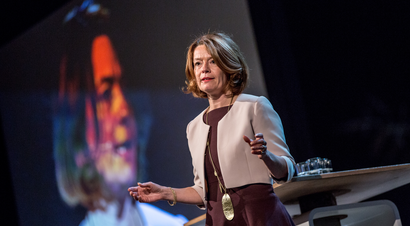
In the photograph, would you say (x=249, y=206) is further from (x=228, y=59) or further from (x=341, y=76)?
(x=341, y=76)

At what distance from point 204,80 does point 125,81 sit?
2522mm

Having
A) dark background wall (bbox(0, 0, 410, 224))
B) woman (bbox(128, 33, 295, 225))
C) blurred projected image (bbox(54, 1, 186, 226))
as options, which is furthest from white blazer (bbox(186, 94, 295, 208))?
blurred projected image (bbox(54, 1, 186, 226))

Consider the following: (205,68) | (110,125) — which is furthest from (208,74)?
(110,125)

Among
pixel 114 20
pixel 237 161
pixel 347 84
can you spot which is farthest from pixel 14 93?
pixel 237 161

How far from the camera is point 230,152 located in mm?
1184

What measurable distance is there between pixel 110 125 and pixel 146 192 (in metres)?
2.59

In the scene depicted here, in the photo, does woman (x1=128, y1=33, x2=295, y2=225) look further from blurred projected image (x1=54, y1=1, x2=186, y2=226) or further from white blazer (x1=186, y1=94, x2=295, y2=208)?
blurred projected image (x1=54, y1=1, x2=186, y2=226)

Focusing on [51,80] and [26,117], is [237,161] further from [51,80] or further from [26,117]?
[26,117]

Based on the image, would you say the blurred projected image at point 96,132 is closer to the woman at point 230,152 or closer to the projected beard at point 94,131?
the projected beard at point 94,131

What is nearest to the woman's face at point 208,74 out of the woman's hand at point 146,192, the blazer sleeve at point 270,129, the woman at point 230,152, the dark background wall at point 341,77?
the woman at point 230,152

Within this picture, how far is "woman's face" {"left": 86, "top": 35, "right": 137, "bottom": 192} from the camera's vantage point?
3.54 m

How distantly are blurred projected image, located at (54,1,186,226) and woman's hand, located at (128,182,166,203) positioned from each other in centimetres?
204

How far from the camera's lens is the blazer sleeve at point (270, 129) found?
1.17 m

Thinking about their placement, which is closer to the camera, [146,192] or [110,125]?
[146,192]
